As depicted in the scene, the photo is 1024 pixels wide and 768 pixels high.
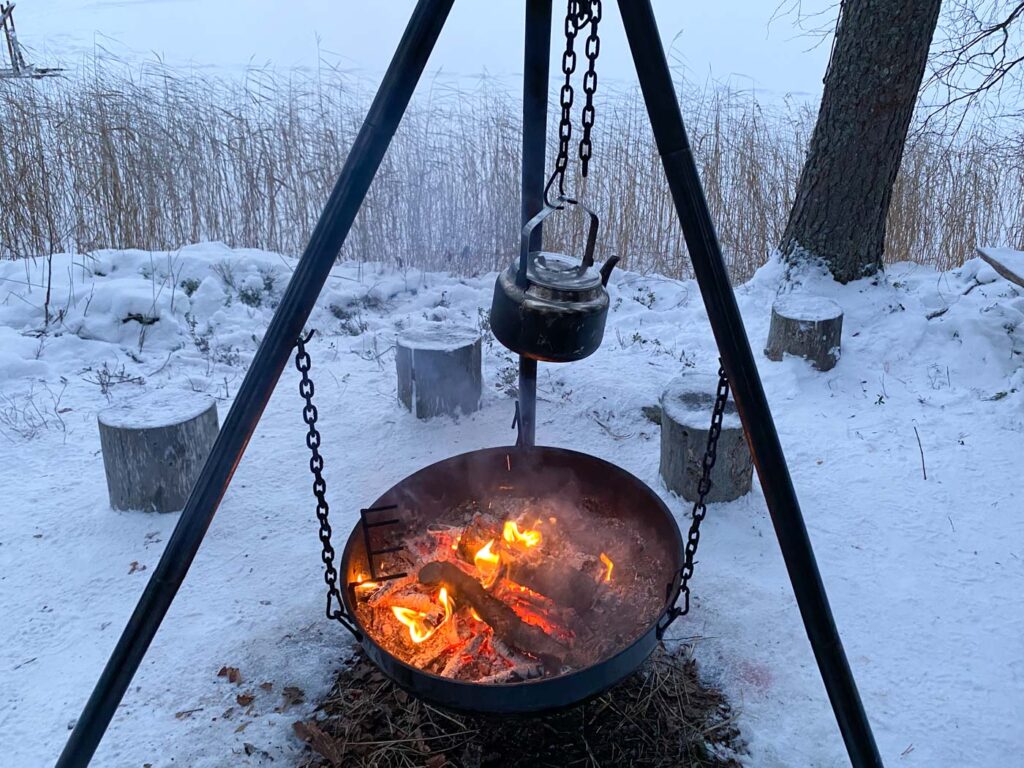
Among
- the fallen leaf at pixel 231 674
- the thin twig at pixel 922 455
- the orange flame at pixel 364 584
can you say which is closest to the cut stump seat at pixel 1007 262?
the thin twig at pixel 922 455

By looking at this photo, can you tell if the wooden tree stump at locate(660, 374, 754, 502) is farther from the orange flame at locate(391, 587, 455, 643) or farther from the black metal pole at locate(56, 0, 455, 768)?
the black metal pole at locate(56, 0, 455, 768)

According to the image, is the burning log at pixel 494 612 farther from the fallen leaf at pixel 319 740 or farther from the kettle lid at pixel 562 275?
the kettle lid at pixel 562 275

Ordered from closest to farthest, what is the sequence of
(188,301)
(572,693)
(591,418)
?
(572,693) < (591,418) < (188,301)

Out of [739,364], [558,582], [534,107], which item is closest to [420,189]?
[534,107]

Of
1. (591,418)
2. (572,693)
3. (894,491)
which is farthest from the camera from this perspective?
(591,418)

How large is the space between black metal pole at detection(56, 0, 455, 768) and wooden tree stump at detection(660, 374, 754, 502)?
6.28 ft

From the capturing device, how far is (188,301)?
15.7ft

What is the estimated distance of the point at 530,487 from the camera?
2518 mm

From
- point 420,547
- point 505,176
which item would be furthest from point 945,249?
point 420,547

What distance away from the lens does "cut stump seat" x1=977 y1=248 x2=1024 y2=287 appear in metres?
4.11

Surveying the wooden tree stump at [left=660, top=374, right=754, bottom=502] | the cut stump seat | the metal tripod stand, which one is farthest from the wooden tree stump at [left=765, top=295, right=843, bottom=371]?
the metal tripod stand

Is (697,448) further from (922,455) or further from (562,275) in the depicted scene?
(562,275)

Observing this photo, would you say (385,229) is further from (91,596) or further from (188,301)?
(91,596)

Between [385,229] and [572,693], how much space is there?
4.89 metres
